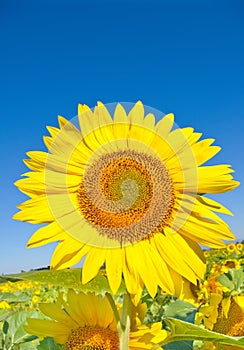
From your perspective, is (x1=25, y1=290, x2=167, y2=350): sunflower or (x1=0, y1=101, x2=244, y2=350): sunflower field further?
(x1=25, y1=290, x2=167, y2=350): sunflower

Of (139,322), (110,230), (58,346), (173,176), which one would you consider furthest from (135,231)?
(58,346)

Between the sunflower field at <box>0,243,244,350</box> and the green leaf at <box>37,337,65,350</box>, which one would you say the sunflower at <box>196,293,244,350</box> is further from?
the green leaf at <box>37,337,65,350</box>

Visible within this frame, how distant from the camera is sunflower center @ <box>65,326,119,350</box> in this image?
4.11 ft

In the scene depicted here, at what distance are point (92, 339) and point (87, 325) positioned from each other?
8 cm

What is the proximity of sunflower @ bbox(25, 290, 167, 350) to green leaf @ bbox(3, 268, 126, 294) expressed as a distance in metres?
0.20

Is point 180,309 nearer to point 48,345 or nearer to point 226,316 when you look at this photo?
point 48,345

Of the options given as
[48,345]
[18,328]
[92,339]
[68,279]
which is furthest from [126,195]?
[18,328]

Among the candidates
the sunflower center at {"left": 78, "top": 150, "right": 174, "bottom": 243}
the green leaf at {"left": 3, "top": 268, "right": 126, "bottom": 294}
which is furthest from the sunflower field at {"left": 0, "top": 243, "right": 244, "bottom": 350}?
the sunflower center at {"left": 78, "top": 150, "right": 174, "bottom": 243}

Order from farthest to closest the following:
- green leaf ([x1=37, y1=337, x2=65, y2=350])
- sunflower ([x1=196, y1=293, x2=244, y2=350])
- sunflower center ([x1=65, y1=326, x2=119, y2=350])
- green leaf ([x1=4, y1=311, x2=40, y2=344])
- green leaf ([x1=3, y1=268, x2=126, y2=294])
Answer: sunflower ([x1=196, y1=293, x2=244, y2=350]), green leaf ([x1=4, y1=311, x2=40, y2=344]), green leaf ([x1=37, y1=337, x2=65, y2=350]), sunflower center ([x1=65, y1=326, x2=119, y2=350]), green leaf ([x1=3, y1=268, x2=126, y2=294])

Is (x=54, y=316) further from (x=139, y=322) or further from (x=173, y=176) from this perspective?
(x=173, y=176)

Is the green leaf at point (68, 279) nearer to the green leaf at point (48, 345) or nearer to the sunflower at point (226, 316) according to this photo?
the green leaf at point (48, 345)

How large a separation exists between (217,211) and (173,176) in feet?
0.44

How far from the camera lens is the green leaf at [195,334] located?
38.6 inches

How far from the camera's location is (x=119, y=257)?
1.14 m
